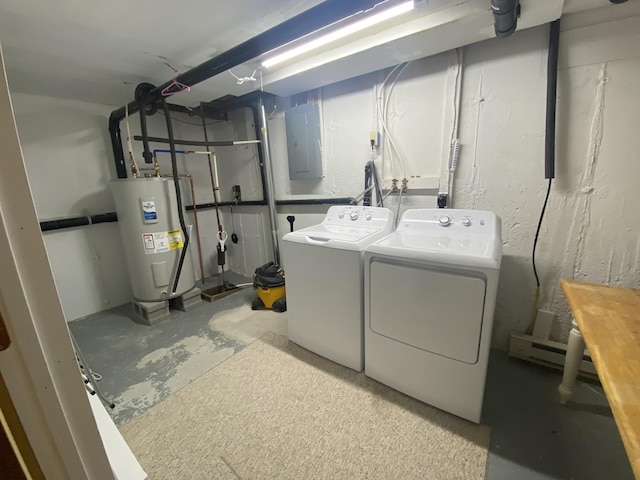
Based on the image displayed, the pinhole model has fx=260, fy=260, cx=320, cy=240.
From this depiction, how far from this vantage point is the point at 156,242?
2.55m

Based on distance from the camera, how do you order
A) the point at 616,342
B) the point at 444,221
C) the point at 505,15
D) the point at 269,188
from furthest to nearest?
the point at 269,188
the point at 444,221
the point at 505,15
the point at 616,342

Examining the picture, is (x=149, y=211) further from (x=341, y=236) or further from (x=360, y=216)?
(x=360, y=216)

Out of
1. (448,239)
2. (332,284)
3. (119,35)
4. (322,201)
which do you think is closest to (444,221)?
(448,239)

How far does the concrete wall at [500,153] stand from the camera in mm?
1536

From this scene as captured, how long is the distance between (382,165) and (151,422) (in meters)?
2.47

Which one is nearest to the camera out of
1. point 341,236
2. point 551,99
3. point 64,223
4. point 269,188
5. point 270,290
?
point 551,99

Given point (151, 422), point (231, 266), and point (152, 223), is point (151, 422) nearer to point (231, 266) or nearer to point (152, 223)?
point (152, 223)

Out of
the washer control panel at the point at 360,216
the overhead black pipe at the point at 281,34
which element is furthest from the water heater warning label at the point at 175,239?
the washer control panel at the point at 360,216

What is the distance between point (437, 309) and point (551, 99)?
1449 millimetres

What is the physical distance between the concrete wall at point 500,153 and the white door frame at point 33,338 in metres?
2.22

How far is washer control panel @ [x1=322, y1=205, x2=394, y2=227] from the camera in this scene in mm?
2090

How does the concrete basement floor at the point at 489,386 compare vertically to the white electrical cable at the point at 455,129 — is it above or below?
below

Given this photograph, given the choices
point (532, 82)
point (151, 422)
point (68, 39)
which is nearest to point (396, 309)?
point (151, 422)

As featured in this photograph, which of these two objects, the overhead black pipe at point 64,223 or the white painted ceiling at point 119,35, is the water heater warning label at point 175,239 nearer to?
the overhead black pipe at point 64,223
